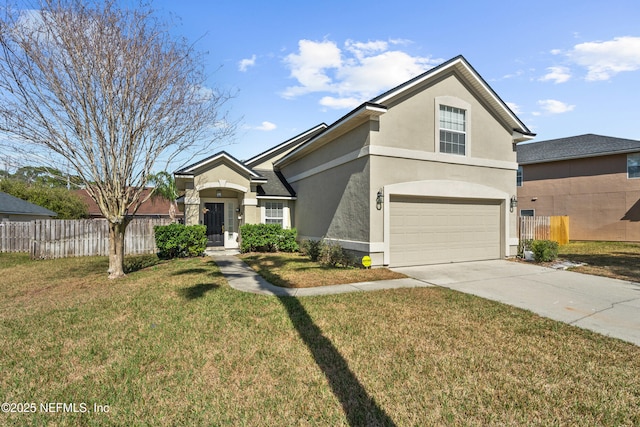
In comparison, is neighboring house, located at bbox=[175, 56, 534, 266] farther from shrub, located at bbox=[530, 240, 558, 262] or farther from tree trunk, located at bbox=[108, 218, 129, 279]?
tree trunk, located at bbox=[108, 218, 129, 279]

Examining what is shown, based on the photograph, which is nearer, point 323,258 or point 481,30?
point 481,30

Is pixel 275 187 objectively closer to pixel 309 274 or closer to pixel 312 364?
pixel 309 274

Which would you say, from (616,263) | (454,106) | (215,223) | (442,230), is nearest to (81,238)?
(215,223)

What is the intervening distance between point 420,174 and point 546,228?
12152mm

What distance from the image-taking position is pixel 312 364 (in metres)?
4.00

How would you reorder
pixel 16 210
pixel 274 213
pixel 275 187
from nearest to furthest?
pixel 274 213 < pixel 275 187 < pixel 16 210

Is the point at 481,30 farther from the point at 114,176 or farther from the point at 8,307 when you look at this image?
the point at 8,307

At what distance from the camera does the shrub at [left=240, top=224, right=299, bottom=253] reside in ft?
49.0

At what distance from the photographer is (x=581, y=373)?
3.80 m

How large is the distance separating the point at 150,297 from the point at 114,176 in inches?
168

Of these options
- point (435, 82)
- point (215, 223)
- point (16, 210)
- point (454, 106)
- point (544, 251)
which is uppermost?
point (435, 82)

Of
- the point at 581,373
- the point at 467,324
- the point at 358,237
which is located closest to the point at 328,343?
the point at 467,324

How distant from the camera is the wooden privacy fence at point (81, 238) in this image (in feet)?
47.5

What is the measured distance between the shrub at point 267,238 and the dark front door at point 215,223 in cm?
212
